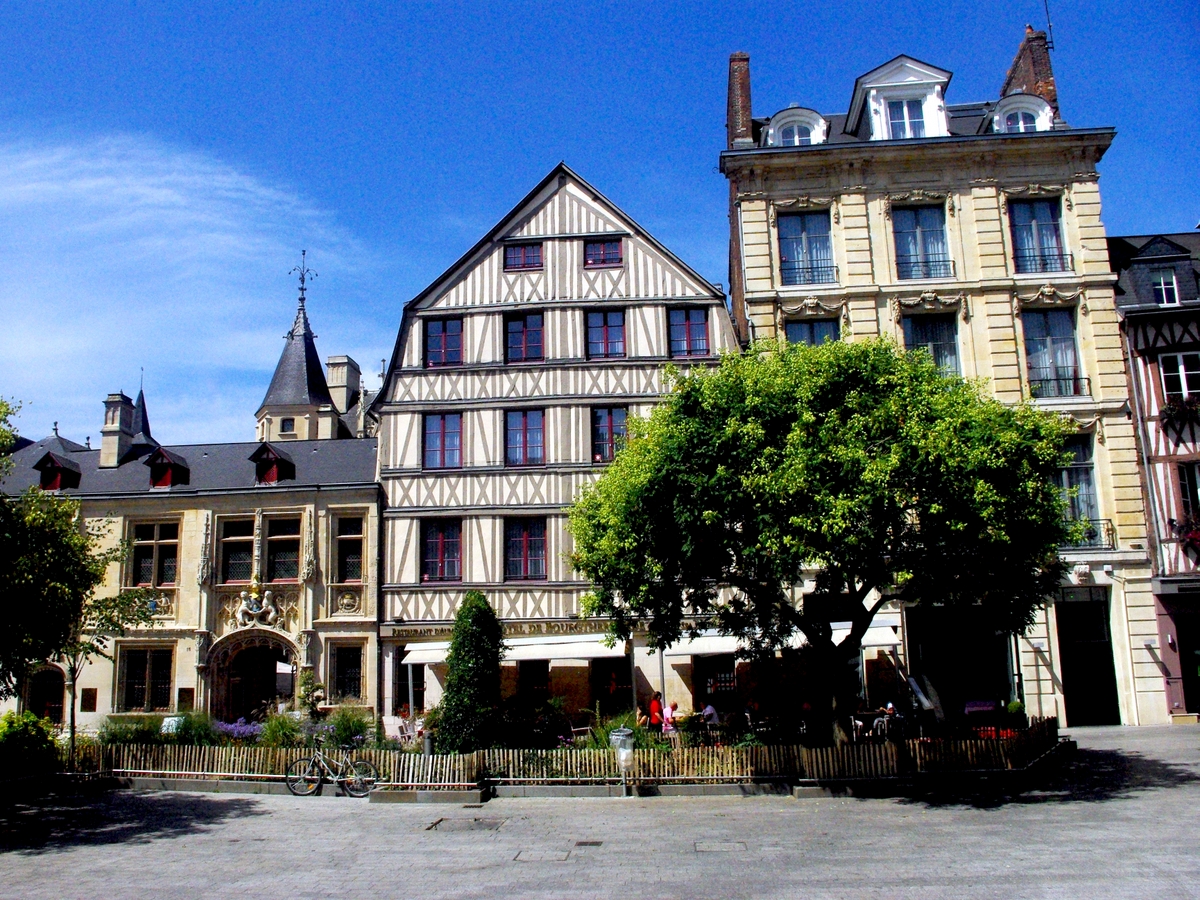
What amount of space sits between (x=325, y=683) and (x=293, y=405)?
26.8m

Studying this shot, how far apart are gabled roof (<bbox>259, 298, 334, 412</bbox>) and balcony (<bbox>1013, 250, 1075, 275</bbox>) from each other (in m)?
34.2

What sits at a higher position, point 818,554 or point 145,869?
point 818,554

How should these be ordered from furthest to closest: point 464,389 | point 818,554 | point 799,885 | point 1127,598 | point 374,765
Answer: point 464,389
point 1127,598
point 374,765
point 818,554
point 799,885

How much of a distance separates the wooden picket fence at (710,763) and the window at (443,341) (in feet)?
40.6

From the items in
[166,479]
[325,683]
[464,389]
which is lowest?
[325,683]

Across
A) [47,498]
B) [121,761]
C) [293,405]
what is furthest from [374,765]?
[293,405]

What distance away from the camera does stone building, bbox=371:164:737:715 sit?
982 inches

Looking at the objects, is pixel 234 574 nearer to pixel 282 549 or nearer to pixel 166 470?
pixel 282 549

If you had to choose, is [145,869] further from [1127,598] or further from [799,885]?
[1127,598]

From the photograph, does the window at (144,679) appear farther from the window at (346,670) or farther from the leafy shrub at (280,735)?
the leafy shrub at (280,735)

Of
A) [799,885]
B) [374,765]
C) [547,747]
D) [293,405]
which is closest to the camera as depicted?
[799,885]

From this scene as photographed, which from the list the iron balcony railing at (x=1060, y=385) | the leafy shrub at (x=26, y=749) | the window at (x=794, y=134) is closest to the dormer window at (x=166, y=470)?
the leafy shrub at (x=26, y=749)

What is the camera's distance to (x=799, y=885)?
10.4m

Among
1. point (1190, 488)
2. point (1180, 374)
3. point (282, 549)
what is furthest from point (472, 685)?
point (1180, 374)
